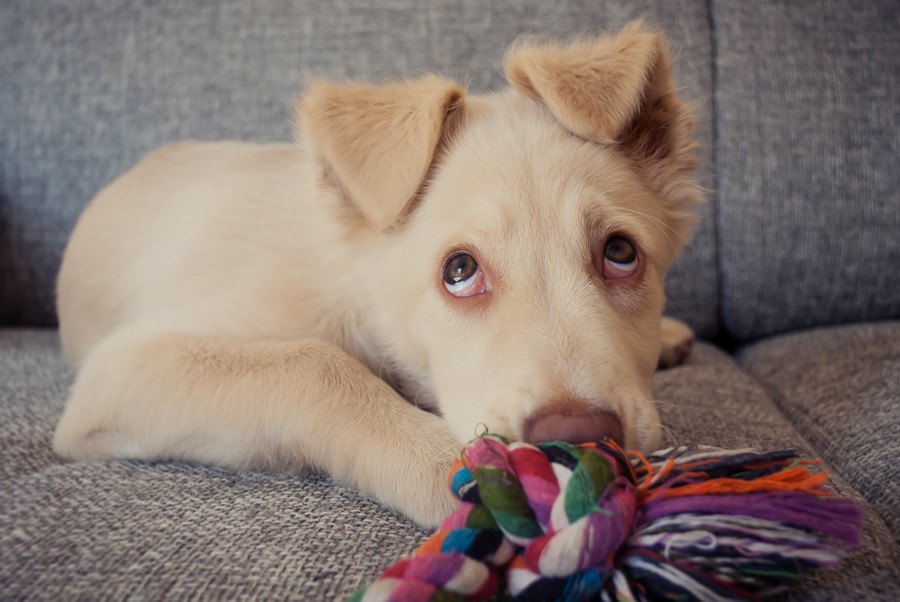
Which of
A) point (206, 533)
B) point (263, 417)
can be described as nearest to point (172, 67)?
point (263, 417)

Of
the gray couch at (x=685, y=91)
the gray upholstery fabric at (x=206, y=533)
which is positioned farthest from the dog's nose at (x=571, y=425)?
the gray couch at (x=685, y=91)

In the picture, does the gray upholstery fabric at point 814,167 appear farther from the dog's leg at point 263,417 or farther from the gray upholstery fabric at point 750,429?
the dog's leg at point 263,417

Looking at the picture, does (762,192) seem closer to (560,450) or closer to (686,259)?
(686,259)

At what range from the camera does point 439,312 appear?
1744 mm

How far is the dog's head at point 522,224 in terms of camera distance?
1471mm

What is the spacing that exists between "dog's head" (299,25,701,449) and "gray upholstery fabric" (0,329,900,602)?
0.31 metres

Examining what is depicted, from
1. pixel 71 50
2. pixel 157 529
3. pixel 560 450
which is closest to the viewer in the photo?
pixel 560 450

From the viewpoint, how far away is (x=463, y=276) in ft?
5.60

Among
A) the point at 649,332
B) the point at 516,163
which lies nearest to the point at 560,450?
the point at 649,332

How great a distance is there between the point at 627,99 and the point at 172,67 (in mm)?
2493

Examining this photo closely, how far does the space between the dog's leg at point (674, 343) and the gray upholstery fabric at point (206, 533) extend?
0.72 m

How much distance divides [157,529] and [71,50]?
2.91m

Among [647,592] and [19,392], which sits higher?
[647,592]

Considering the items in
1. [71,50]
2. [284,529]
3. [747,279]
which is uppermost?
[71,50]
